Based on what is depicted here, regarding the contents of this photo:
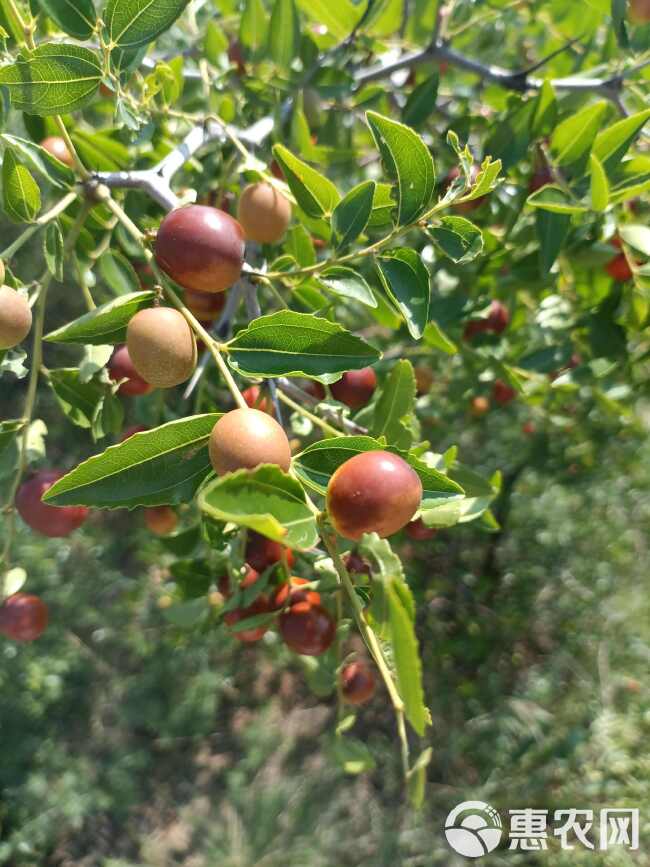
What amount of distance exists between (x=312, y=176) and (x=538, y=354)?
3.41ft

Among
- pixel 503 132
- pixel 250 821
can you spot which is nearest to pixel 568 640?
pixel 250 821

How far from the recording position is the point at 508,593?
3980mm

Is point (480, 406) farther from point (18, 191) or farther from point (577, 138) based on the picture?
point (18, 191)

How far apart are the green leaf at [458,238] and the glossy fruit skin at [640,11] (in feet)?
3.00

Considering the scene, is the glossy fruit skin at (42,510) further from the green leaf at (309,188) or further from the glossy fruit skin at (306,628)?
the green leaf at (309,188)

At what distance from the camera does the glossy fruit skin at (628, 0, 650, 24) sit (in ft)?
4.82

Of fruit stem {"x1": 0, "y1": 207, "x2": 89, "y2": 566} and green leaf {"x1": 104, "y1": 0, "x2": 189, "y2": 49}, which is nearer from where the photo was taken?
green leaf {"x1": 104, "y1": 0, "x2": 189, "y2": 49}

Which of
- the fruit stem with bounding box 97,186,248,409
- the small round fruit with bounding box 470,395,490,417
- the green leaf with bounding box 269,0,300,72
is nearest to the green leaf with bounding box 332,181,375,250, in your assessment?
the fruit stem with bounding box 97,186,248,409

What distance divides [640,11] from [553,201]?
0.54 meters

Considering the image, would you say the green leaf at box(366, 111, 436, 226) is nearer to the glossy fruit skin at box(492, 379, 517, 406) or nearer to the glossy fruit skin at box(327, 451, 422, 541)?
the glossy fruit skin at box(327, 451, 422, 541)

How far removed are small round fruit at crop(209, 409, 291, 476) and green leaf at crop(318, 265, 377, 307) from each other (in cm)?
35

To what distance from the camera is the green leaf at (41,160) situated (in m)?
1.03

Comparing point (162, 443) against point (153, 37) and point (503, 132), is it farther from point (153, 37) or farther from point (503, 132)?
point (503, 132)

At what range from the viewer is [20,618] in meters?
1.51
